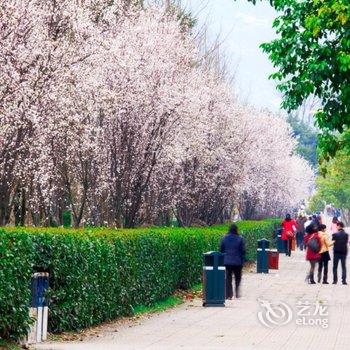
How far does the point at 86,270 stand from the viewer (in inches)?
772

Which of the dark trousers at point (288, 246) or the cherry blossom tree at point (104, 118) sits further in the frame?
the dark trousers at point (288, 246)

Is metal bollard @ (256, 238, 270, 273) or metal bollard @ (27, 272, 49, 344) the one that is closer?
metal bollard @ (27, 272, 49, 344)

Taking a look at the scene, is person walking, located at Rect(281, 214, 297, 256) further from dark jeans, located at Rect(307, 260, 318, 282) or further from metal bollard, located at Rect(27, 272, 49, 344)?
metal bollard, located at Rect(27, 272, 49, 344)

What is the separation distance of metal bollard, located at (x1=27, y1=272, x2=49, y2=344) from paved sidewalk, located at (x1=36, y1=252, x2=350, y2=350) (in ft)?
0.82

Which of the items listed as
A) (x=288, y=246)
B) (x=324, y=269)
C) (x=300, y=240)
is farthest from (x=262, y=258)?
(x=300, y=240)

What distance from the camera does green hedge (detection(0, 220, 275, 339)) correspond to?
622 inches

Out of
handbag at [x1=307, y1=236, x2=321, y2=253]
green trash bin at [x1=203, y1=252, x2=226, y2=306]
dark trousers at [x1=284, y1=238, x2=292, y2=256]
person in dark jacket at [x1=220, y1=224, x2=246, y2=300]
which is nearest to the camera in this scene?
green trash bin at [x1=203, y1=252, x2=226, y2=306]

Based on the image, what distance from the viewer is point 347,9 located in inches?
1014

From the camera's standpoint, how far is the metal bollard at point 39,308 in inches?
669

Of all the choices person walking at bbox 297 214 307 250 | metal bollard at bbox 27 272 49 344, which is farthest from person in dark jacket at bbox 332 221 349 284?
person walking at bbox 297 214 307 250

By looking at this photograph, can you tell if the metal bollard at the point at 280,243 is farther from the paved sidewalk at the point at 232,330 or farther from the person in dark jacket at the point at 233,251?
the person in dark jacket at the point at 233,251

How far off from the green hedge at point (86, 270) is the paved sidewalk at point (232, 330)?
54 cm

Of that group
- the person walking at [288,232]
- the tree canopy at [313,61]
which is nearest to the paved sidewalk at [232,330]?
the tree canopy at [313,61]

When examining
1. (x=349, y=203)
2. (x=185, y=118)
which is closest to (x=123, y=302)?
(x=185, y=118)
